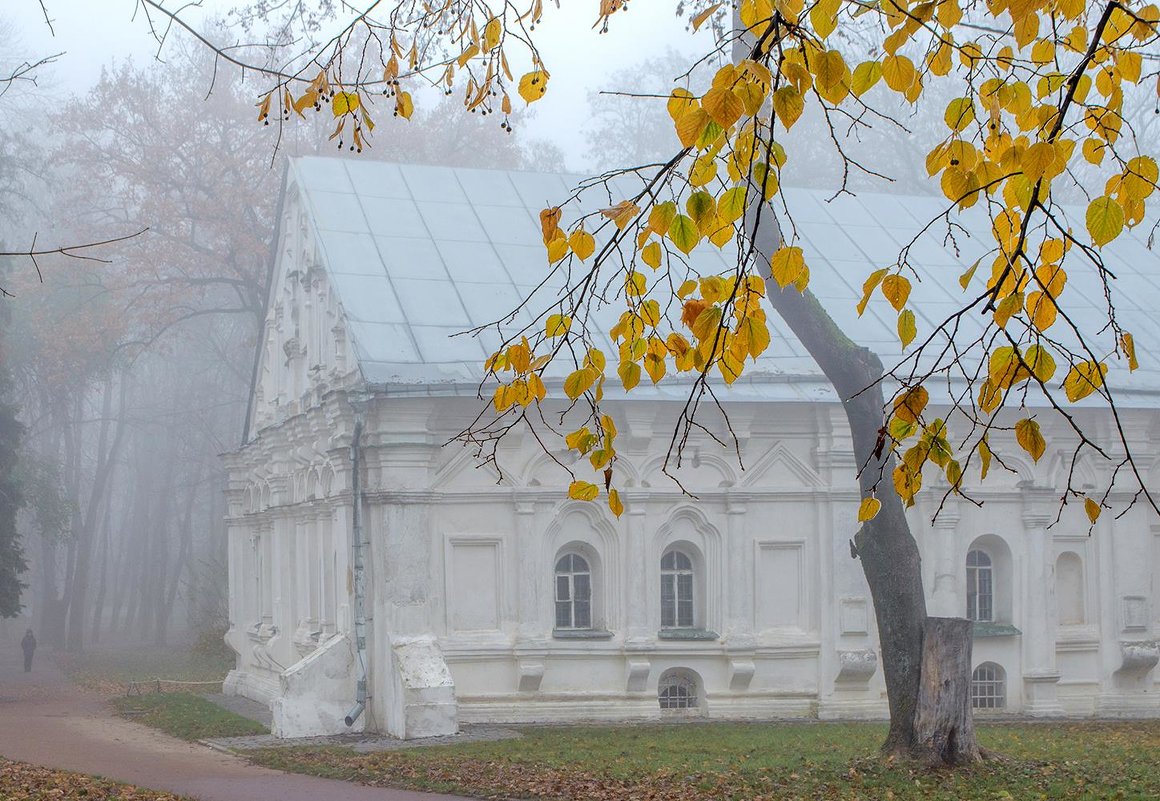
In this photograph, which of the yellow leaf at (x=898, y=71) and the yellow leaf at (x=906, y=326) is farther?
the yellow leaf at (x=906, y=326)

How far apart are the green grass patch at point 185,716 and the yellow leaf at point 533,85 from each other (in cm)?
1347

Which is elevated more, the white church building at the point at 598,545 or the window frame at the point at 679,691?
the white church building at the point at 598,545

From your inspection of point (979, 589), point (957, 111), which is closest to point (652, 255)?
point (957, 111)

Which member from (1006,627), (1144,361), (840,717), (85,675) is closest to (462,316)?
(840,717)

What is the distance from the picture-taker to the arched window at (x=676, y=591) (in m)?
18.2

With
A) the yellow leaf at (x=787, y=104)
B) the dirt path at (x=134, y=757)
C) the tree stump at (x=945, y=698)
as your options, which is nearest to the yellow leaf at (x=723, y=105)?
the yellow leaf at (x=787, y=104)

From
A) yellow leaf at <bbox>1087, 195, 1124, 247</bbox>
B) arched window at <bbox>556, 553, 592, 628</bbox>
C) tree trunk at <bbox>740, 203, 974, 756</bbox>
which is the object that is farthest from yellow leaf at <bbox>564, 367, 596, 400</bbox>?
arched window at <bbox>556, 553, 592, 628</bbox>

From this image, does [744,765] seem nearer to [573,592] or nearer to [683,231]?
[573,592]

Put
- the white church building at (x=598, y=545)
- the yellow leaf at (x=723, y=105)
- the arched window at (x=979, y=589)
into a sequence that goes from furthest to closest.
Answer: the arched window at (x=979, y=589), the white church building at (x=598, y=545), the yellow leaf at (x=723, y=105)

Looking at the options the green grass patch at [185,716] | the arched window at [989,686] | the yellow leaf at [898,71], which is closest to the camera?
the yellow leaf at [898,71]

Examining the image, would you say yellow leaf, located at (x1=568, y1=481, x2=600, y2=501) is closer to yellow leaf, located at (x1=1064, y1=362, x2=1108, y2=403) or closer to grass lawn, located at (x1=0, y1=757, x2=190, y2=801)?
yellow leaf, located at (x1=1064, y1=362, x2=1108, y2=403)

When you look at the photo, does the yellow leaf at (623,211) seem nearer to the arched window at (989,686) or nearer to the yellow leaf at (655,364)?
the yellow leaf at (655,364)

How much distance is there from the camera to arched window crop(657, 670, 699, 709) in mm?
18141

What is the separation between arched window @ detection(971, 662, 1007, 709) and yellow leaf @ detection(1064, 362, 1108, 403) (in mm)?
15110
